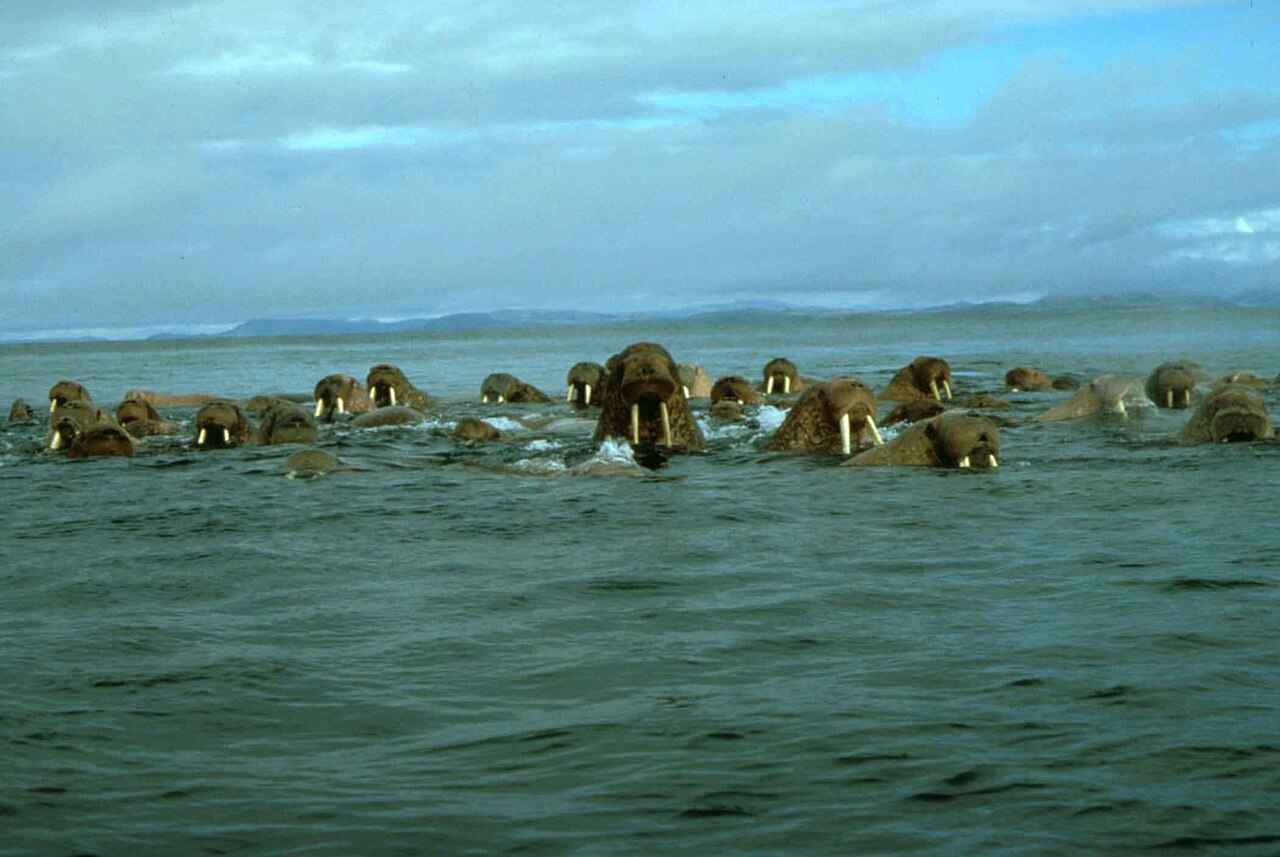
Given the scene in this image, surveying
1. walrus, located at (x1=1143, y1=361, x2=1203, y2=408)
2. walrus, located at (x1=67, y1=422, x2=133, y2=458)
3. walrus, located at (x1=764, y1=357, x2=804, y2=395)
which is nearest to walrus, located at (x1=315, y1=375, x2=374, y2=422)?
walrus, located at (x1=67, y1=422, x2=133, y2=458)

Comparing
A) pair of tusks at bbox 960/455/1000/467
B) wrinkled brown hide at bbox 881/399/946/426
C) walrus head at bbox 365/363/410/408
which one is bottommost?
pair of tusks at bbox 960/455/1000/467

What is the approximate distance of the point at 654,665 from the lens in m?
7.27

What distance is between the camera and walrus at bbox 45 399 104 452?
1859 centimetres

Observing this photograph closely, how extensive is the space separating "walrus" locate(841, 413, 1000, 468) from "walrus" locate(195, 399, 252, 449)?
779 centimetres

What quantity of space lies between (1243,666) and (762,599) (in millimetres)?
2647

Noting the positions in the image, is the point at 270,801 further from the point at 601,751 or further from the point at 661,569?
the point at 661,569

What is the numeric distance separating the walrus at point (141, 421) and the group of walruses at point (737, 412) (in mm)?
22

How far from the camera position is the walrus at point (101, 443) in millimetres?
17703

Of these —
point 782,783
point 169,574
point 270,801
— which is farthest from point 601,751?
point 169,574

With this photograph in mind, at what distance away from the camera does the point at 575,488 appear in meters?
13.7

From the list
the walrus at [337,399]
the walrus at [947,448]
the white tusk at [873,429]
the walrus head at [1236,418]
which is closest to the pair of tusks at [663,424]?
the white tusk at [873,429]

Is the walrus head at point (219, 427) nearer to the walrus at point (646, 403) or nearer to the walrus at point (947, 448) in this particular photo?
the walrus at point (646, 403)

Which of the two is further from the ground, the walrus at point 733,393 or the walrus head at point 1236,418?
the walrus at point 733,393

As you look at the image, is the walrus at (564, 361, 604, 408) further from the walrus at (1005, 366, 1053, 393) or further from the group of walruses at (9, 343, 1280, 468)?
the walrus at (1005, 366, 1053, 393)
